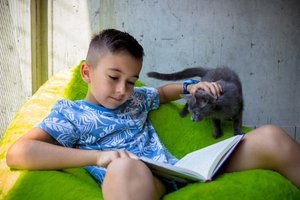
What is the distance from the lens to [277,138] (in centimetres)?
113

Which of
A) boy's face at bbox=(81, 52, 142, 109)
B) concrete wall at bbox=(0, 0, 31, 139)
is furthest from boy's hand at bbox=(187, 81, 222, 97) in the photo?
concrete wall at bbox=(0, 0, 31, 139)

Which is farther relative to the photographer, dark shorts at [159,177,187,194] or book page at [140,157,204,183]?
dark shorts at [159,177,187,194]

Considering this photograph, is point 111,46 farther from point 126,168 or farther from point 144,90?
point 126,168

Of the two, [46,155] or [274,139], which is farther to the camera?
[274,139]

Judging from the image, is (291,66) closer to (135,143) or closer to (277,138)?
(277,138)

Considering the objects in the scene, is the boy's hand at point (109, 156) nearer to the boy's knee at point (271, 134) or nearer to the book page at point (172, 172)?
the book page at point (172, 172)

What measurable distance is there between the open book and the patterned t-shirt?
0.19 metres

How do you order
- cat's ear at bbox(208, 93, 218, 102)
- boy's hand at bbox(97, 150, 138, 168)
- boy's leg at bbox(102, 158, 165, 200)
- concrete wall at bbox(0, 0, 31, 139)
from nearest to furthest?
boy's leg at bbox(102, 158, 165, 200) < boy's hand at bbox(97, 150, 138, 168) < cat's ear at bbox(208, 93, 218, 102) < concrete wall at bbox(0, 0, 31, 139)

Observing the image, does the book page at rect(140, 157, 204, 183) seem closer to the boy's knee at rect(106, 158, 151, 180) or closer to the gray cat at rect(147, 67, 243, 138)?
the boy's knee at rect(106, 158, 151, 180)

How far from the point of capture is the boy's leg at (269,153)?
1.12 m

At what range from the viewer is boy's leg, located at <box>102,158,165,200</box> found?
85cm

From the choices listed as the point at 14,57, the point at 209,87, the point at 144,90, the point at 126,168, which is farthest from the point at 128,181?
the point at 14,57

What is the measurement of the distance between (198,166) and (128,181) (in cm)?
28

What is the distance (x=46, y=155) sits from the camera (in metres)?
1.02
